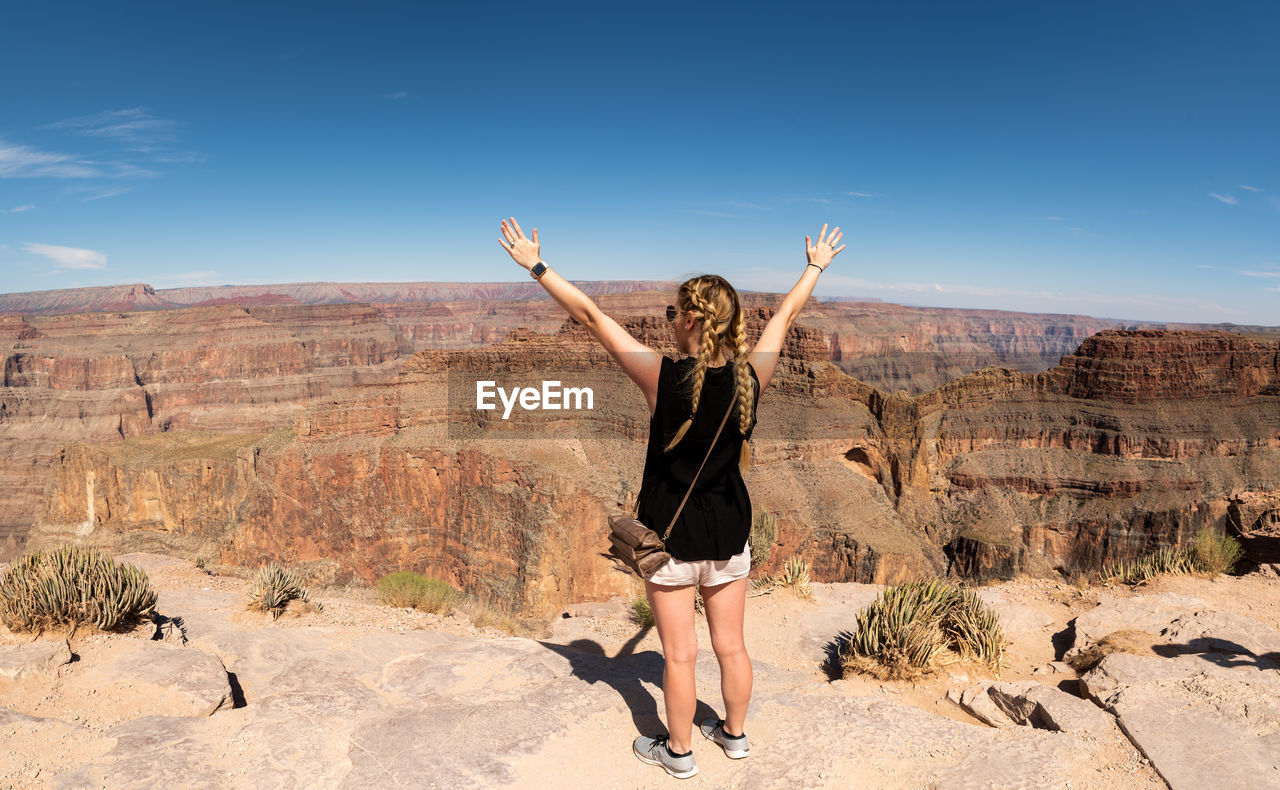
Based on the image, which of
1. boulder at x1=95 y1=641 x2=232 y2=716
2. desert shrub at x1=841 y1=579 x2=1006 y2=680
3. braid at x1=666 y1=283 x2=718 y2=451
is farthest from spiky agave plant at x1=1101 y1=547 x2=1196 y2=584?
boulder at x1=95 y1=641 x2=232 y2=716

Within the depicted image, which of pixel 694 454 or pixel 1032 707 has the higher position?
pixel 694 454

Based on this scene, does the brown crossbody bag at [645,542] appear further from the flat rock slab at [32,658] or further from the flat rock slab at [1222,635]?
the flat rock slab at [1222,635]

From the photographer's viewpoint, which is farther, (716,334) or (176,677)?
(176,677)

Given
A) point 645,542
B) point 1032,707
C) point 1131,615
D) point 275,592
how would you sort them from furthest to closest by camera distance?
point 275,592, point 1131,615, point 1032,707, point 645,542

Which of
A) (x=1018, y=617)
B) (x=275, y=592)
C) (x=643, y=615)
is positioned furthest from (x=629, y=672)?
(x=1018, y=617)

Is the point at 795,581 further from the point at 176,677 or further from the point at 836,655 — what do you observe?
the point at 176,677

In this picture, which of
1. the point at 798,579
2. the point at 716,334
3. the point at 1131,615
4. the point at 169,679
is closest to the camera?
the point at 716,334
